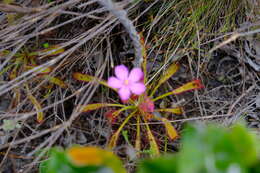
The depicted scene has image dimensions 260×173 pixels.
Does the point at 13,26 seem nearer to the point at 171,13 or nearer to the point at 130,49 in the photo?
the point at 130,49

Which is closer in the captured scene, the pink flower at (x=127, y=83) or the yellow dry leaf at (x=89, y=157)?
the yellow dry leaf at (x=89, y=157)

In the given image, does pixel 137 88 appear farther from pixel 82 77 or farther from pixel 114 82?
pixel 82 77

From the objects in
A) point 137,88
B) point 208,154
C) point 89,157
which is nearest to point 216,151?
point 208,154

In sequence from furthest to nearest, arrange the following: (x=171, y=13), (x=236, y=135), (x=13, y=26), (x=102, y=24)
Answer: (x=171, y=13), (x=102, y=24), (x=13, y=26), (x=236, y=135)

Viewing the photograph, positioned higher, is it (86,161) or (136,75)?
(136,75)

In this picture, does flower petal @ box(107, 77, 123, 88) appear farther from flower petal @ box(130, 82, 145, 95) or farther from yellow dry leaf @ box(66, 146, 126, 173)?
yellow dry leaf @ box(66, 146, 126, 173)

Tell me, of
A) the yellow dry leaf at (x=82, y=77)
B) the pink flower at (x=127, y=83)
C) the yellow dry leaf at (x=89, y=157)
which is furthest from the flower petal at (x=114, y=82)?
the yellow dry leaf at (x=89, y=157)

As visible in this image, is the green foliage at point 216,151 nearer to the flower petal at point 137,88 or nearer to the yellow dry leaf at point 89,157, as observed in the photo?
the yellow dry leaf at point 89,157

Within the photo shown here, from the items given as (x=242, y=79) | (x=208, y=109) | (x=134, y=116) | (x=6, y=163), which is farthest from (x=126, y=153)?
(x=242, y=79)
